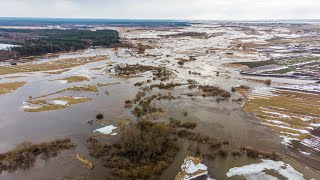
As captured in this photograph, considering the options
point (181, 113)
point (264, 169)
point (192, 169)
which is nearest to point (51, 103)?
point (181, 113)

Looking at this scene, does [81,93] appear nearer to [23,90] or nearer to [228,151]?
[23,90]

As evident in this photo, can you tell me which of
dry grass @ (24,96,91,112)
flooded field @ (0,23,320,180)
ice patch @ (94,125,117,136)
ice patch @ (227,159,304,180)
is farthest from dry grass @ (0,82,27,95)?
ice patch @ (227,159,304,180)

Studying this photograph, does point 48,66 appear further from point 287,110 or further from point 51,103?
point 287,110

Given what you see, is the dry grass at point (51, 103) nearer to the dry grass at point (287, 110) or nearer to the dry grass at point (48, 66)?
the dry grass at point (287, 110)

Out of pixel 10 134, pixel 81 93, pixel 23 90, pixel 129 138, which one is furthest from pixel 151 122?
pixel 23 90

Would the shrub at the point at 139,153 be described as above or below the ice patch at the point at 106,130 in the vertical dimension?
above

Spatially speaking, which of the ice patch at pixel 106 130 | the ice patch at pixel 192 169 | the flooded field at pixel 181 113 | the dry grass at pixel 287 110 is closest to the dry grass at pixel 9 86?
the flooded field at pixel 181 113
